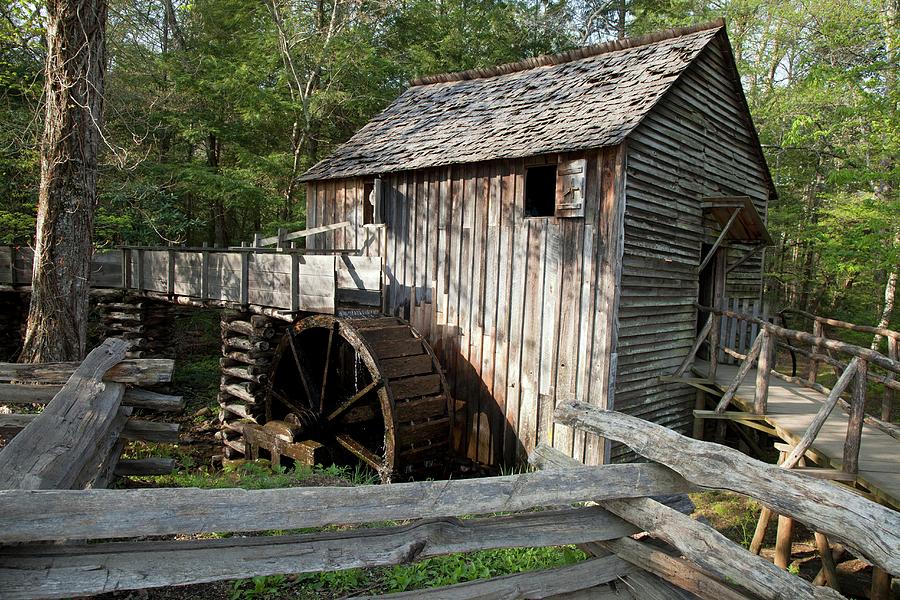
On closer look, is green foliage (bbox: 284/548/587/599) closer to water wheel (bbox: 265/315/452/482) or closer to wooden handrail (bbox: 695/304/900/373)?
wooden handrail (bbox: 695/304/900/373)

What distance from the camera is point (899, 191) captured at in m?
11.9

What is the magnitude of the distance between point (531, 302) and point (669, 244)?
7.61ft

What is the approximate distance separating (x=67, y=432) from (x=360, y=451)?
5.63 m

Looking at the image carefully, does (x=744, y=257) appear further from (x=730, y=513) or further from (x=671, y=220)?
(x=730, y=513)

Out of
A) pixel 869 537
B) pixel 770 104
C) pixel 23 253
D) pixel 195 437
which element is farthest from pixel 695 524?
pixel 770 104

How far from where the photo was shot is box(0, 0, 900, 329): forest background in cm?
1375

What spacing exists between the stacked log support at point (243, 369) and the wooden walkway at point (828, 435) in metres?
7.35

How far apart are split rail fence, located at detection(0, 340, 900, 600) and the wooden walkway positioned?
2.51m

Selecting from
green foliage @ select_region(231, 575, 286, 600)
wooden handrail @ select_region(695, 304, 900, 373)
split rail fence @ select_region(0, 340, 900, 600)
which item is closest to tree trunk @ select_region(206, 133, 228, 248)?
split rail fence @ select_region(0, 340, 900, 600)

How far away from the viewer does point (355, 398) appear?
8945 millimetres

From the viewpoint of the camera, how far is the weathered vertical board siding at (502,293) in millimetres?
7926

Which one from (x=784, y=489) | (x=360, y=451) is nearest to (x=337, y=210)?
(x=360, y=451)

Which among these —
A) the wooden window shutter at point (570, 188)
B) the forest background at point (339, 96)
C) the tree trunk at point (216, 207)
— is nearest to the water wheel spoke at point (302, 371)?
the wooden window shutter at point (570, 188)

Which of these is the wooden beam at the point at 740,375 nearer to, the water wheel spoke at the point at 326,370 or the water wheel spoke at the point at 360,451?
the water wheel spoke at the point at 360,451
